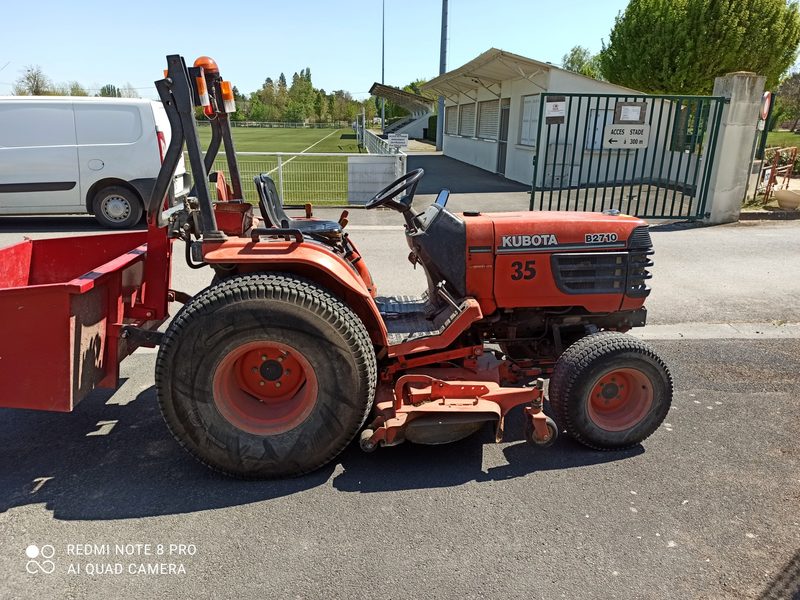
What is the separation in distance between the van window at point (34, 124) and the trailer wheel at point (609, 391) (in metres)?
9.34

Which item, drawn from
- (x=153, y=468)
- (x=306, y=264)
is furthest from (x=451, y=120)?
(x=153, y=468)

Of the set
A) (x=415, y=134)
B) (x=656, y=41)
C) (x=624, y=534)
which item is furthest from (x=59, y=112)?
(x=415, y=134)

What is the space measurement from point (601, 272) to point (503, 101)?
16145 millimetres

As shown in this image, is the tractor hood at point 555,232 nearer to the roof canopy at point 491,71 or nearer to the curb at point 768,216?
the curb at point 768,216

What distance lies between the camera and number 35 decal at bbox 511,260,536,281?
3.33m

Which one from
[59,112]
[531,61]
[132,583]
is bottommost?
[132,583]

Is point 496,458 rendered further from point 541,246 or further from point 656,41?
point 656,41

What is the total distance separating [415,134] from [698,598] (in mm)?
45159

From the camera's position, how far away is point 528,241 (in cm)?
333

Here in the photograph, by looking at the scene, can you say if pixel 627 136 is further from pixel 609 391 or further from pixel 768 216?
pixel 609 391

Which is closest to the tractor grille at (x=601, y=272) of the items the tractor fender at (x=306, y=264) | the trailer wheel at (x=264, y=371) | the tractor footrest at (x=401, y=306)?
the tractor footrest at (x=401, y=306)

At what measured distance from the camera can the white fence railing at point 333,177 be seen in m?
11.8

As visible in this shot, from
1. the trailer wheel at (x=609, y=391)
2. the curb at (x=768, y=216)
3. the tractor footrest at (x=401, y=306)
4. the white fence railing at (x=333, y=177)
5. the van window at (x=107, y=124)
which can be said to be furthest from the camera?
the white fence railing at (x=333, y=177)

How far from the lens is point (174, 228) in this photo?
3.21 metres
